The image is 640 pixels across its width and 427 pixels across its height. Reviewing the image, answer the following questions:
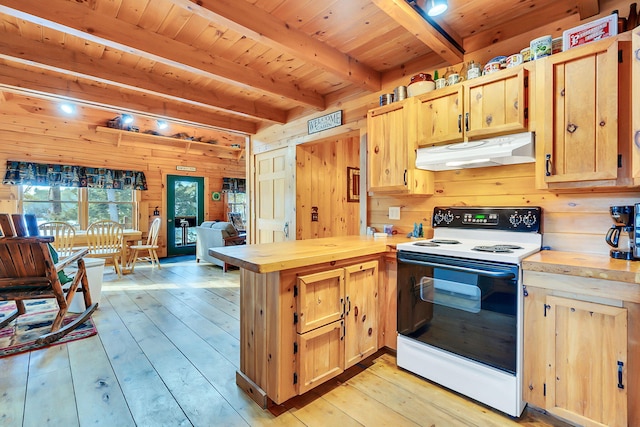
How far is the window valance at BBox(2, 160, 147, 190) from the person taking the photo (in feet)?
17.1

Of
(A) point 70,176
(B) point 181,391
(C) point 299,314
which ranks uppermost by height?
(A) point 70,176

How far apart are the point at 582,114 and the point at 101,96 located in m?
4.21

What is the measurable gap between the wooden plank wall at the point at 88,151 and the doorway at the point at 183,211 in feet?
0.45

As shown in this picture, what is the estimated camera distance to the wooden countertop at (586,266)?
A: 1.34 m

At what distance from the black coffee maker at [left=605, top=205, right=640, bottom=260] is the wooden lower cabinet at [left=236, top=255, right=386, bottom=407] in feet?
4.48

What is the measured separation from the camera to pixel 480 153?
1.96 meters

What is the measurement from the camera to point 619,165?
1549 mm

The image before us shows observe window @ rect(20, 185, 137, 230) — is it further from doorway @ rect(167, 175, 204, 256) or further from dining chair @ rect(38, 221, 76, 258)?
dining chair @ rect(38, 221, 76, 258)

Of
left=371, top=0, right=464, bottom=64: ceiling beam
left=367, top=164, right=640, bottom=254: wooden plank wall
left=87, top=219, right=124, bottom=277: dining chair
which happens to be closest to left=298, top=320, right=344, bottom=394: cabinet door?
left=367, top=164, right=640, bottom=254: wooden plank wall

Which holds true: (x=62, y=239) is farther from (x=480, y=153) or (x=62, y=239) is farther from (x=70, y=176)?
(x=480, y=153)

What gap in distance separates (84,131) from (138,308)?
445 cm

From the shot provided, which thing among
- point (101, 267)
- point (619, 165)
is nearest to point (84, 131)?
point (101, 267)

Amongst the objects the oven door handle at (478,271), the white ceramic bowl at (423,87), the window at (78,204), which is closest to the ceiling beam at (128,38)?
the white ceramic bowl at (423,87)

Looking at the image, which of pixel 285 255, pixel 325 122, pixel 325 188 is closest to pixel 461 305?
pixel 285 255
